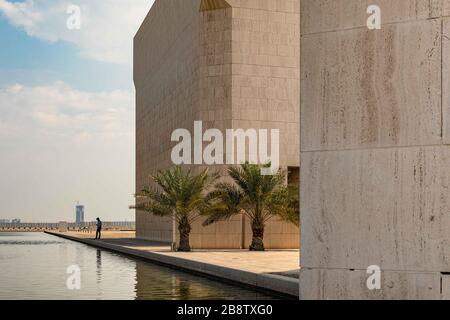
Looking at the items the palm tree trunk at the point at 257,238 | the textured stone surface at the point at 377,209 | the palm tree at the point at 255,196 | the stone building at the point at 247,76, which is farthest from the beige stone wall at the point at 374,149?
the stone building at the point at 247,76

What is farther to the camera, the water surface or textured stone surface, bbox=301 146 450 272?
the water surface

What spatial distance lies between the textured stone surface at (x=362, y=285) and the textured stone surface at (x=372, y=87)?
143cm

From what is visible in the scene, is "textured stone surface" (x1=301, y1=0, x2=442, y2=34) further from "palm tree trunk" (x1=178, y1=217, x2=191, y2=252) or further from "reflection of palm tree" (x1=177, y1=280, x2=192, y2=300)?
"palm tree trunk" (x1=178, y1=217, x2=191, y2=252)

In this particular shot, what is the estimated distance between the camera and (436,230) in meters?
7.54

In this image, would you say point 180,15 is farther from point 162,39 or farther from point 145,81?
point 145,81

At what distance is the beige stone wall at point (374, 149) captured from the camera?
24.8 feet

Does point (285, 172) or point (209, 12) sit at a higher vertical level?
point (209, 12)

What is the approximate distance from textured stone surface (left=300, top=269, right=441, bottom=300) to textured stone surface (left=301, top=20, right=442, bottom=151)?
4.68 feet

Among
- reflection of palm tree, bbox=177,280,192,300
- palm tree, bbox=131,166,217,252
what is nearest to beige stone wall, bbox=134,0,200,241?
palm tree, bbox=131,166,217,252

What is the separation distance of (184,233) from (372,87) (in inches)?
812

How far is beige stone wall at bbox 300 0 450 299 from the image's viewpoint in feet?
24.8

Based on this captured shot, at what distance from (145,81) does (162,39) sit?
751 cm
